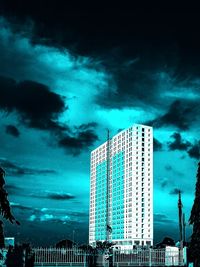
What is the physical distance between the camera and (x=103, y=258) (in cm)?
3931

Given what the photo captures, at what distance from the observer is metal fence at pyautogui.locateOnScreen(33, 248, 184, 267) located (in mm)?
37625

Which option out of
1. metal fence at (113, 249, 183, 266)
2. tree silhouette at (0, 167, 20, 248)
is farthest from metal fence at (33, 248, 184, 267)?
tree silhouette at (0, 167, 20, 248)

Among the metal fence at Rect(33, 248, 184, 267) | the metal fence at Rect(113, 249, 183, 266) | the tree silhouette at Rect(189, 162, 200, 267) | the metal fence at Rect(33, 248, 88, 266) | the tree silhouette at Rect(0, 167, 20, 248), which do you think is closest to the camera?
the tree silhouette at Rect(0, 167, 20, 248)

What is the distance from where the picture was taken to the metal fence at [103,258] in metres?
37.6

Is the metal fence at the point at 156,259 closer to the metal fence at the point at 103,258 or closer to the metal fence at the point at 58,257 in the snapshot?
the metal fence at the point at 103,258

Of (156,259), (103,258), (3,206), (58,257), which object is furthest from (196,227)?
(3,206)

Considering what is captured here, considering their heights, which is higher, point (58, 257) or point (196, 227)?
point (196, 227)

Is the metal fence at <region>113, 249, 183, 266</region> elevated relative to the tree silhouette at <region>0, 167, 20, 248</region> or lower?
lower

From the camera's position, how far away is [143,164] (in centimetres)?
19812

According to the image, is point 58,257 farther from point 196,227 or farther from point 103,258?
point 196,227

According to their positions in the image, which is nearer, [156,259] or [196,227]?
[196,227]

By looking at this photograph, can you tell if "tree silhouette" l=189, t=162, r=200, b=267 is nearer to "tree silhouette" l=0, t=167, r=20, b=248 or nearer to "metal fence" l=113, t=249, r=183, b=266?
"metal fence" l=113, t=249, r=183, b=266

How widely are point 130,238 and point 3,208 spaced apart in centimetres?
17161

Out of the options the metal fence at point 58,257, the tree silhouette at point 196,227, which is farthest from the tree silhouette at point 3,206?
the metal fence at point 58,257
